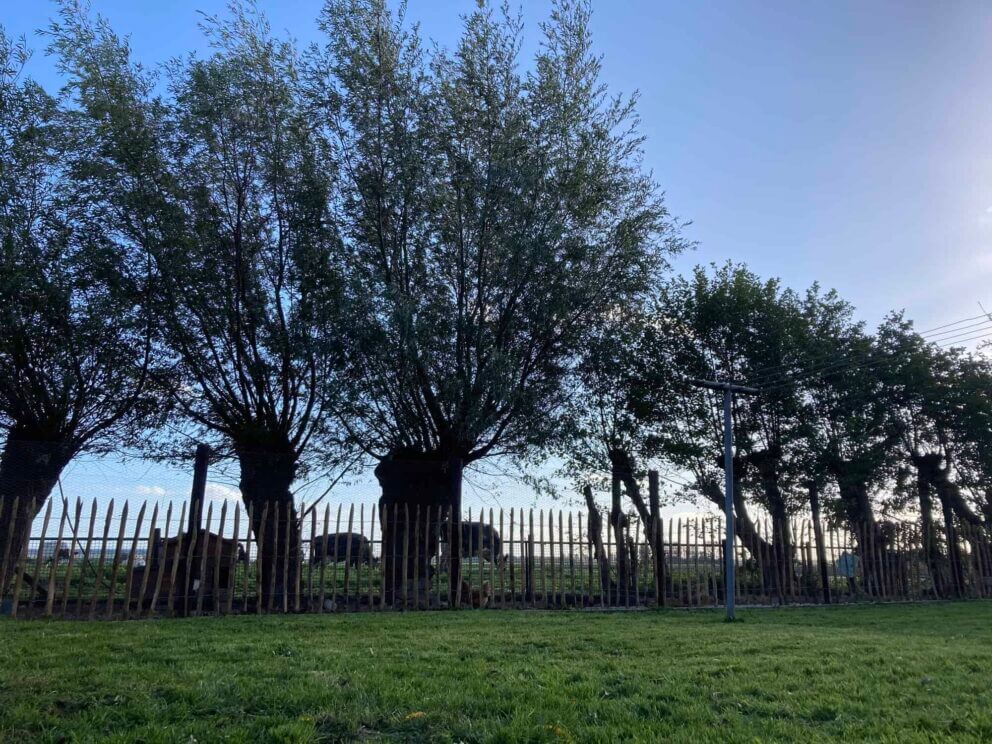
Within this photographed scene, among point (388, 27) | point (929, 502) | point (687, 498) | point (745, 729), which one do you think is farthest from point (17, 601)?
point (929, 502)

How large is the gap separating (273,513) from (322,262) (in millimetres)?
4712

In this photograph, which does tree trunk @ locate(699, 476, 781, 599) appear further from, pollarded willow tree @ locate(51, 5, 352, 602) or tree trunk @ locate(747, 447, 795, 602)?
pollarded willow tree @ locate(51, 5, 352, 602)

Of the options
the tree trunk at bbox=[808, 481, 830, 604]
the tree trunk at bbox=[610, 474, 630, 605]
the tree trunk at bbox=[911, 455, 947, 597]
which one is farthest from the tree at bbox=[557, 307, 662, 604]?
the tree trunk at bbox=[911, 455, 947, 597]

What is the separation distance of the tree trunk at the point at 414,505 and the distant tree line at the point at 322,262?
2.5 inches

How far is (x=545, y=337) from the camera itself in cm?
1557

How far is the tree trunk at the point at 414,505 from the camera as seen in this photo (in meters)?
12.8

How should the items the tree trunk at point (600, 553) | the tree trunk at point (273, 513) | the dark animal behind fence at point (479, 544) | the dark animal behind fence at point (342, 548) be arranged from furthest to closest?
the tree trunk at point (600, 553) < the dark animal behind fence at point (479, 544) < the dark animal behind fence at point (342, 548) < the tree trunk at point (273, 513)

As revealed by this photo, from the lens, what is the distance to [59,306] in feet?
42.7

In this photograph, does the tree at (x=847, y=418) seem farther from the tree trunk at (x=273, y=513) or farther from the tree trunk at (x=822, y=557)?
the tree trunk at (x=273, y=513)

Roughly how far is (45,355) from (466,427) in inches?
299

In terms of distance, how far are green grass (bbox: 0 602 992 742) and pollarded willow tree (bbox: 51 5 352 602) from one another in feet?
18.5

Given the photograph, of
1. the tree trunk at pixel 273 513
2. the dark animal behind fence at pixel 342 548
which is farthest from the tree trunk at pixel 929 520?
the tree trunk at pixel 273 513

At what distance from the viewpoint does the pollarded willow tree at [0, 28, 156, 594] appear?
12812mm

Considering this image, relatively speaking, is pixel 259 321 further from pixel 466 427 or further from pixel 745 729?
pixel 745 729
